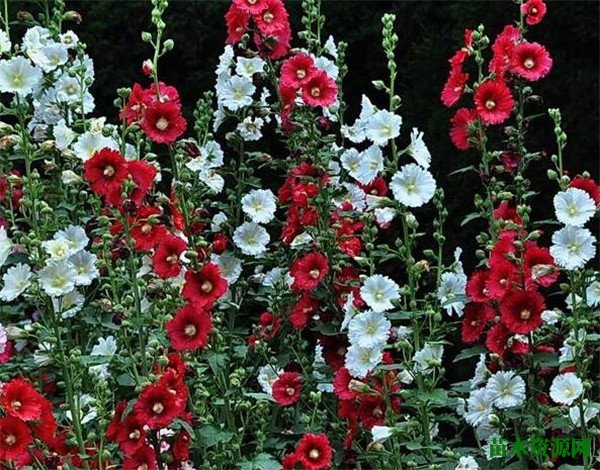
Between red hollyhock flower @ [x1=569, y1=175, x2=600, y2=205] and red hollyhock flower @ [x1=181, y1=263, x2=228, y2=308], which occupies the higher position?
red hollyhock flower @ [x1=569, y1=175, x2=600, y2=205]

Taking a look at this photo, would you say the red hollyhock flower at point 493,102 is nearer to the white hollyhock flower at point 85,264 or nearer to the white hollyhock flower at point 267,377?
the white hollyhock flower at point 267,377

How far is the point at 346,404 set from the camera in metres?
3.24

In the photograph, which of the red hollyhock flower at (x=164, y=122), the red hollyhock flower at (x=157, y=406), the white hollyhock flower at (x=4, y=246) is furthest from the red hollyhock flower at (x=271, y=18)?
the red hollyhock flower at (x=157, y=406)

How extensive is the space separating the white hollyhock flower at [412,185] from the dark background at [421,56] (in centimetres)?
185

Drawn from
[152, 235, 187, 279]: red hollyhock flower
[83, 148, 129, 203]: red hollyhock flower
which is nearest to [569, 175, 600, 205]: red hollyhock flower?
[152, 235, 187, 279]: red hollyhock flower

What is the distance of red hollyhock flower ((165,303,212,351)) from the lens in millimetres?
3002

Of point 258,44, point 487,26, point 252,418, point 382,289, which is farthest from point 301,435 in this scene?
point 487,26

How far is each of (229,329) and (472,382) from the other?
0.75 meters

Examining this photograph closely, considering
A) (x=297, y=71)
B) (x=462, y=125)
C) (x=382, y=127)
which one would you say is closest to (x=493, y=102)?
(x=462, y=125)

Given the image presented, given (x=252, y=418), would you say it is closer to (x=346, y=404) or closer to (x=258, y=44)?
(x=346, y=404)

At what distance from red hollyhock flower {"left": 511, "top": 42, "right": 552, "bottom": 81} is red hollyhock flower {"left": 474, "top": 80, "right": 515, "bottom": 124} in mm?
95

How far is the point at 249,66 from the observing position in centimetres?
352

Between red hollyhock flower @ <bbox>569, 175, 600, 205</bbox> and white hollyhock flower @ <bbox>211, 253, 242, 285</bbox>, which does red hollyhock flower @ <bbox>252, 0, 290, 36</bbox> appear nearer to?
white hollyhock flower @ <bbox>211, 253, 242, 285</bbox>

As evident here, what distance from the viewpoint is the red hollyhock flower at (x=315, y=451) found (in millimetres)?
3033
